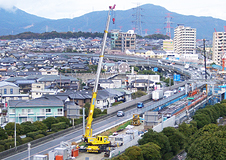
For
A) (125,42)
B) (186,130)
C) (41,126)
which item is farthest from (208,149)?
(125,42)

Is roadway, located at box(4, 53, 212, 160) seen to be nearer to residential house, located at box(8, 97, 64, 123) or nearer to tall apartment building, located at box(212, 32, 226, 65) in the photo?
residential house, located at box(8, 97, 64, 123)

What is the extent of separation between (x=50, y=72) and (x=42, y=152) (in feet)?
96.0

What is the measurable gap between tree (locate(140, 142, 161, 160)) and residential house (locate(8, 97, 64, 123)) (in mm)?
7855

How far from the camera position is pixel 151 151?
13.7 metres

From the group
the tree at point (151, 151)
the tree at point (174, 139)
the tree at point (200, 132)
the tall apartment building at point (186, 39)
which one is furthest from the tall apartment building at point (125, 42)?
the tree at point (151, 151)

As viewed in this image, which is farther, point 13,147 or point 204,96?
point 204,96

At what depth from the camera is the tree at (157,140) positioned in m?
14.8

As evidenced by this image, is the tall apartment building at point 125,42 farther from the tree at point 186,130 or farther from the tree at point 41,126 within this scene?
the tree at point 41,126

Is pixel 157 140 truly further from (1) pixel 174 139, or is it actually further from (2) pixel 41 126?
(2) pixel 41 126

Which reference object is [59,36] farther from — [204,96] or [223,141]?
[223,141]

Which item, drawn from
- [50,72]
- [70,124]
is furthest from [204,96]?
[50,72]

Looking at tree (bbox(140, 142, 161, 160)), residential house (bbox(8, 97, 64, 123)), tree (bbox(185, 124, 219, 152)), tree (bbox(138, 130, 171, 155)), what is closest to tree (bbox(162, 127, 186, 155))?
tree (bbox(185, 124, 219, 152))

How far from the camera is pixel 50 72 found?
141 feet

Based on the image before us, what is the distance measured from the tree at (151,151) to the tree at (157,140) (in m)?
0.62
